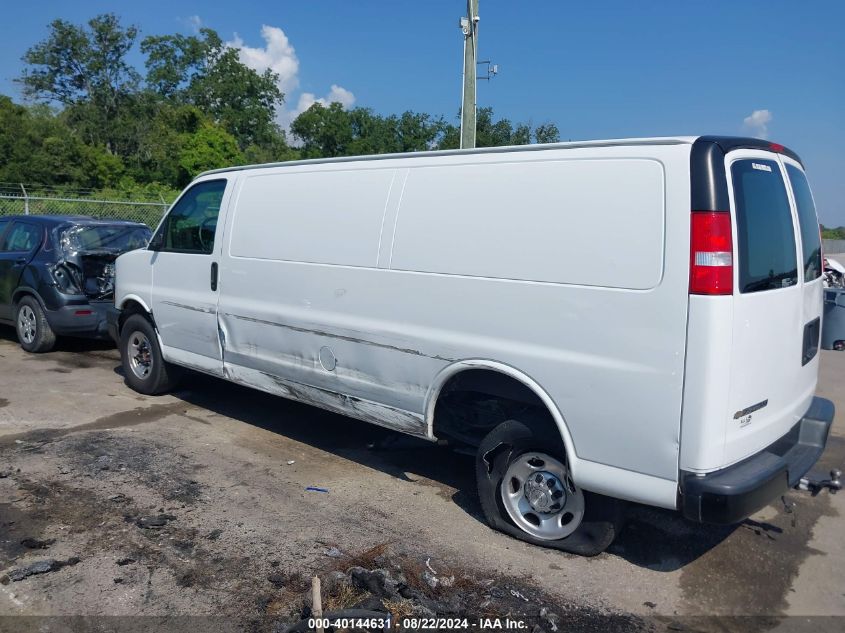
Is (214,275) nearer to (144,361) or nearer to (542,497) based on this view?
(144,361)

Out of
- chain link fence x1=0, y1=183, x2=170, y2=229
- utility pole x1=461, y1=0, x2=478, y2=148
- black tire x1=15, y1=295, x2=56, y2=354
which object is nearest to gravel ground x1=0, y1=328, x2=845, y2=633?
black tire x1=15, y1=295, x2=56, y2=354

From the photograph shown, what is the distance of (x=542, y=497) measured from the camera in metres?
4.23

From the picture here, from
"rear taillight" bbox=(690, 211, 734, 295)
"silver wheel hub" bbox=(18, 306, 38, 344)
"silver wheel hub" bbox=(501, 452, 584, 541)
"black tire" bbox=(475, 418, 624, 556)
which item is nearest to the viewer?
"rear taillight" bbox=(690, 211, 734, 295)

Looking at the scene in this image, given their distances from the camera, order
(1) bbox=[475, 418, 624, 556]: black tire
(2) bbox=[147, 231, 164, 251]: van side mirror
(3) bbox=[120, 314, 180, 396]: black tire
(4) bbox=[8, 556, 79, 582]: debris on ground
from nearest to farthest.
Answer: (4) bbox=[8, 556, 79, 582]: debris on ground → (1) bbox=[475, 418, 624, 556]: black tire → (2) bbox=[147, 231, 164, 251]: van side mirror → (3) bbox=[120, 314, 180, 396]: black tire

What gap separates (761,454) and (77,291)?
8120mm

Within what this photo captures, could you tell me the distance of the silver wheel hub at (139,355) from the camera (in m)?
7.30

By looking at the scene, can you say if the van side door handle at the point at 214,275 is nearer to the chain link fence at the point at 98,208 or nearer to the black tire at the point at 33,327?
the black tire at the point at 33,327

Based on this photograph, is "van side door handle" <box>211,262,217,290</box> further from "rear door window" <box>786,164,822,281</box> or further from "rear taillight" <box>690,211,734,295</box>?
"rear door window" <box>786,164,822,281</box>

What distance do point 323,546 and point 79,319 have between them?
624cm

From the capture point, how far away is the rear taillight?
338 centimetres

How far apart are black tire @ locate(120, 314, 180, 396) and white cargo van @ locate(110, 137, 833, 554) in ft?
6.12

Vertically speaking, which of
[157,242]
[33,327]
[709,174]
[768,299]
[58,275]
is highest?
[709,174]

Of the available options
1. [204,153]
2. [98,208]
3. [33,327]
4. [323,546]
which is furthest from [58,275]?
[204,153]

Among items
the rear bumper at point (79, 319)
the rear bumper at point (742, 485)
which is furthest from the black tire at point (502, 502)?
the rear bumper at point (79, 319)
